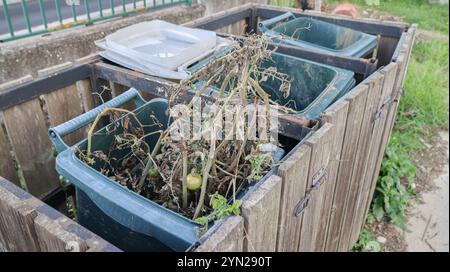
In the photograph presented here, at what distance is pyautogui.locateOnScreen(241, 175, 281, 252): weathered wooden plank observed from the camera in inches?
48.3

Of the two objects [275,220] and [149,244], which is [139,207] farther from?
[275,220]

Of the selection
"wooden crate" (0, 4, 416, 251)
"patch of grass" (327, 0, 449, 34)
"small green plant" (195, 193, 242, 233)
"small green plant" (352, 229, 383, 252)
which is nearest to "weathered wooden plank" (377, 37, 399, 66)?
"wooden crate" (0, 4, 416, 251)

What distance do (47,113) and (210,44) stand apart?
39.7 inches

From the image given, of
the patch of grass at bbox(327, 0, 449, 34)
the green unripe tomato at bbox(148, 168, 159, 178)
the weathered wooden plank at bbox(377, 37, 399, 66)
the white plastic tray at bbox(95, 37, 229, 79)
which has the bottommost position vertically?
the patch of grass at bbox(327, 0, 449, 34)

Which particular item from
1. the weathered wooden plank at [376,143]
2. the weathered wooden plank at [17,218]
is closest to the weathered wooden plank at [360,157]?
the weathered wooden plank at [376,143]

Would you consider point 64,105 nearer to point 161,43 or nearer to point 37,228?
point 161,43

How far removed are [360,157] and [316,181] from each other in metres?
0.87

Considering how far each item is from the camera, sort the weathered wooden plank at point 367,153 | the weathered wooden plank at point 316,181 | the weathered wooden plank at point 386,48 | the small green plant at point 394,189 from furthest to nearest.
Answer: the small green plant at point 394,189
the weathered wooden plank at point 386,48
the weathered wooden plank at point 367,153
the weathered wooden plank at point 316,181

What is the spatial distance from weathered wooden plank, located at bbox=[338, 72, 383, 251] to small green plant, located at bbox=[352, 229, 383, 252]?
0.30m

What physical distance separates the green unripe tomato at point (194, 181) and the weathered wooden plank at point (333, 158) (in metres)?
0.60

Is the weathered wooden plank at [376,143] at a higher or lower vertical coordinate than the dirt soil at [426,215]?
higher

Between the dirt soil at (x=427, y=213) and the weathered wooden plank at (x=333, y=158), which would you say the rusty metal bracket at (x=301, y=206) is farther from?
the dirt soil at (x=427, y=213)

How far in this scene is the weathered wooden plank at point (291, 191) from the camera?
1411 mm

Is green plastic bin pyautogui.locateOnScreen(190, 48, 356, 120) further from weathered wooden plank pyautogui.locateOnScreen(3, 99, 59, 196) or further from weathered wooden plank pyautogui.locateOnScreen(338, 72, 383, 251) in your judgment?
weathered wooden plank pyautogui.locateOnScreen(3, 99, 59, 196)
